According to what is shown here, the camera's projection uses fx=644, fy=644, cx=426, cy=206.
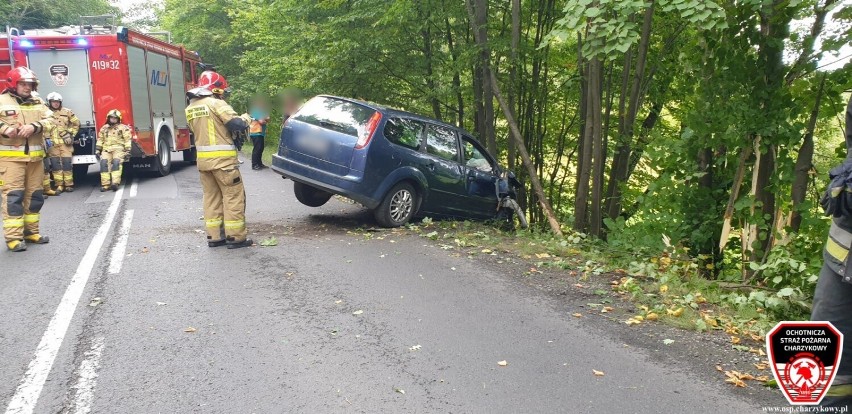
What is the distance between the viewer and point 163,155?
562 inches

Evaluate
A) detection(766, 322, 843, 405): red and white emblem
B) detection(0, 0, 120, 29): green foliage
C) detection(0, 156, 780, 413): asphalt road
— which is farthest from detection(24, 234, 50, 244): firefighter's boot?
detection(0, 0, 120, 29): green foliage

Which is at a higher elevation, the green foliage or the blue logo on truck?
the green foliage

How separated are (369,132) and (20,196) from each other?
4.01 meters

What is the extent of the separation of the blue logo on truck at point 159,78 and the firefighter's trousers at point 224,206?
755 cm

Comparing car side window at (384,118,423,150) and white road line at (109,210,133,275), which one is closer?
white road line at (109,210,133,275)

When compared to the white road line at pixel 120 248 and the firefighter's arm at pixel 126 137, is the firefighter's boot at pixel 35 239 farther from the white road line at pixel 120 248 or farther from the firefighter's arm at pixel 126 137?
the firefighter's arm at pixel 126 137

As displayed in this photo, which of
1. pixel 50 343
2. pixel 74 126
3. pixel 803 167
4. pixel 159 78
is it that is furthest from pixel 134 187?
pixel 803 167

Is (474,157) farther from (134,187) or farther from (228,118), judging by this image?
(134,187)

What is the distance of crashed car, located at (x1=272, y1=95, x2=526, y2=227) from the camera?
8117mm

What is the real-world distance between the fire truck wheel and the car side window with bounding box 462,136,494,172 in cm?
754

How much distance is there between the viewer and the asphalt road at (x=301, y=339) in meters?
3.63

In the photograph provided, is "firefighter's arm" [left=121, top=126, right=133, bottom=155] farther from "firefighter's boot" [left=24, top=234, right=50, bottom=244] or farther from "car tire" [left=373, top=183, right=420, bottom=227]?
"car tire" [left=373, top=183, right=420, bottom=227]

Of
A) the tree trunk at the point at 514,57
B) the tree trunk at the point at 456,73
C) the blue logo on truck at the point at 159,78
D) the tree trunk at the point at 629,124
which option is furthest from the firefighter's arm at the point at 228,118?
the blue logo on truck at the point at 159,78

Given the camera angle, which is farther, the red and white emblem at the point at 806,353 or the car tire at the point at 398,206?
the car tire at the point at 398,206
